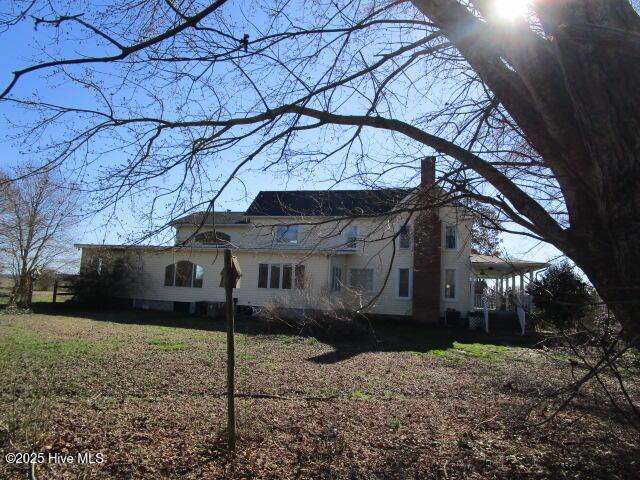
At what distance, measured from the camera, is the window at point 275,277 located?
25688 millimetres

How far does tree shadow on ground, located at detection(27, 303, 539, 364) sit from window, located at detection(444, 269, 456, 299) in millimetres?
2029

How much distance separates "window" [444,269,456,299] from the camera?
24.5 m

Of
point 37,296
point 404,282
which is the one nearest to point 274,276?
point 404,282

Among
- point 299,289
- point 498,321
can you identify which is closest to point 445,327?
point 498,321

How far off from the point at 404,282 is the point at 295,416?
1911 centimetres

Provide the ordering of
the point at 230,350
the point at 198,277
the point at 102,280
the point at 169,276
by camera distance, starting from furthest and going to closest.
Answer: the point at 169,276, the point at 102,280, the point at 198,277, the point at 230,350

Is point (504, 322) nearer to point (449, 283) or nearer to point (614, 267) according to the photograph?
point (449, 283)

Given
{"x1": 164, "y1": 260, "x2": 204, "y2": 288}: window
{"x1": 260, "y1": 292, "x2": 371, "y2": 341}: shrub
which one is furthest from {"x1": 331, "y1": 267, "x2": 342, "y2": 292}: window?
{"x1": 164, "y1": 260, "x2": 204, "y2": 288}: window

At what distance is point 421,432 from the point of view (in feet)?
19.9

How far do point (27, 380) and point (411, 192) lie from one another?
6949 mm

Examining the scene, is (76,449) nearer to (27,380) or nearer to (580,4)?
(27,380)

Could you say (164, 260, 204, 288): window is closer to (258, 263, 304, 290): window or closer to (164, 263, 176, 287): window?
(164, 263, 176, 287): window

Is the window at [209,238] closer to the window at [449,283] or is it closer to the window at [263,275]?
the window at [263,275]

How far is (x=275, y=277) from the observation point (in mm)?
25781
